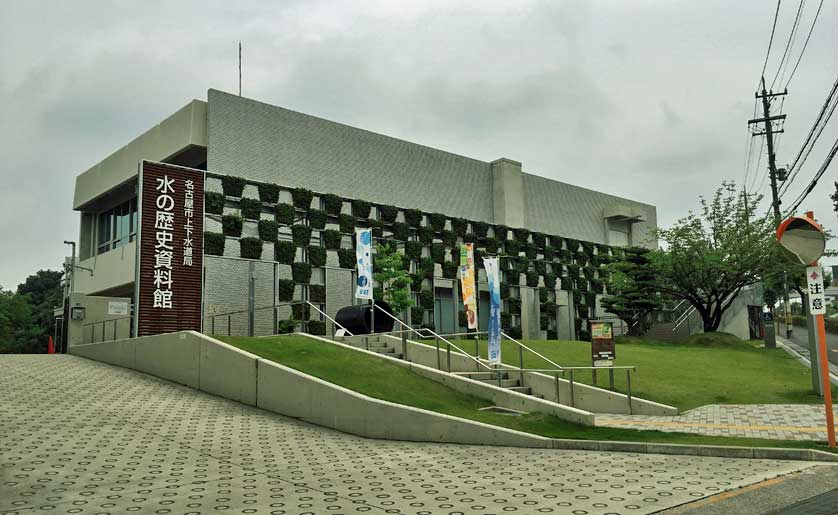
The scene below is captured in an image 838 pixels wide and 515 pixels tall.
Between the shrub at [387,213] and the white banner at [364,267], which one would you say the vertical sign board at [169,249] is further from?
the shrub at [387,213]

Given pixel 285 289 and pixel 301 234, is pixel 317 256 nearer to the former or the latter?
pixel 301 234

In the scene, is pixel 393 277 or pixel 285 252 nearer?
pixel 285 252

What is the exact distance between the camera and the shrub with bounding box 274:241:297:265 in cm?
2630

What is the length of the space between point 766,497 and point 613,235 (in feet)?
138

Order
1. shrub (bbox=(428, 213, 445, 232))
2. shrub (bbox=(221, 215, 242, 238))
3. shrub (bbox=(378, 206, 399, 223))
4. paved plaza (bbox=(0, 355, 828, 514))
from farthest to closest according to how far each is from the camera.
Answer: shrub (bbox=(428, 213, 445, 232)), shrub (bbox=(378, 206, 399, 223)), shrub (bbox=(221, 215, 242, 238)), paved plaza (bbox=(0, 355, 828, 514))

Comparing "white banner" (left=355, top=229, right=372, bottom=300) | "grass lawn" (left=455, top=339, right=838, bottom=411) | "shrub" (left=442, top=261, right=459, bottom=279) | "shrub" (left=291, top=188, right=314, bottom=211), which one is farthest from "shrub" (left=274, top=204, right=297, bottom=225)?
"grass lawn" (left=455, top=339, right=838, bottom=411)

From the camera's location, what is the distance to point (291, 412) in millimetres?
12625

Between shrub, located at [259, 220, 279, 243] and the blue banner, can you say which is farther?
shrub, located at [259, 220, 279, 243]

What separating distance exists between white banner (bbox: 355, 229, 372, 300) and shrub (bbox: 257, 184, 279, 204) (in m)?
7.63

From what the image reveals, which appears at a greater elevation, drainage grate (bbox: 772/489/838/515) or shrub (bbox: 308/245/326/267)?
shrub (bbox: 308/245/326/267)

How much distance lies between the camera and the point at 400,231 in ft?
99.9

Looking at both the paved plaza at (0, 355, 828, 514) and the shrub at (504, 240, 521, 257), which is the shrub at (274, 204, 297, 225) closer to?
the shrub at (504, 240, 521, 257)

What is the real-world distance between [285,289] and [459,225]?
34.7 feet

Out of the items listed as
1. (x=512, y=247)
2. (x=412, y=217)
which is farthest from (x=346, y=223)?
(x=512, y=247)
